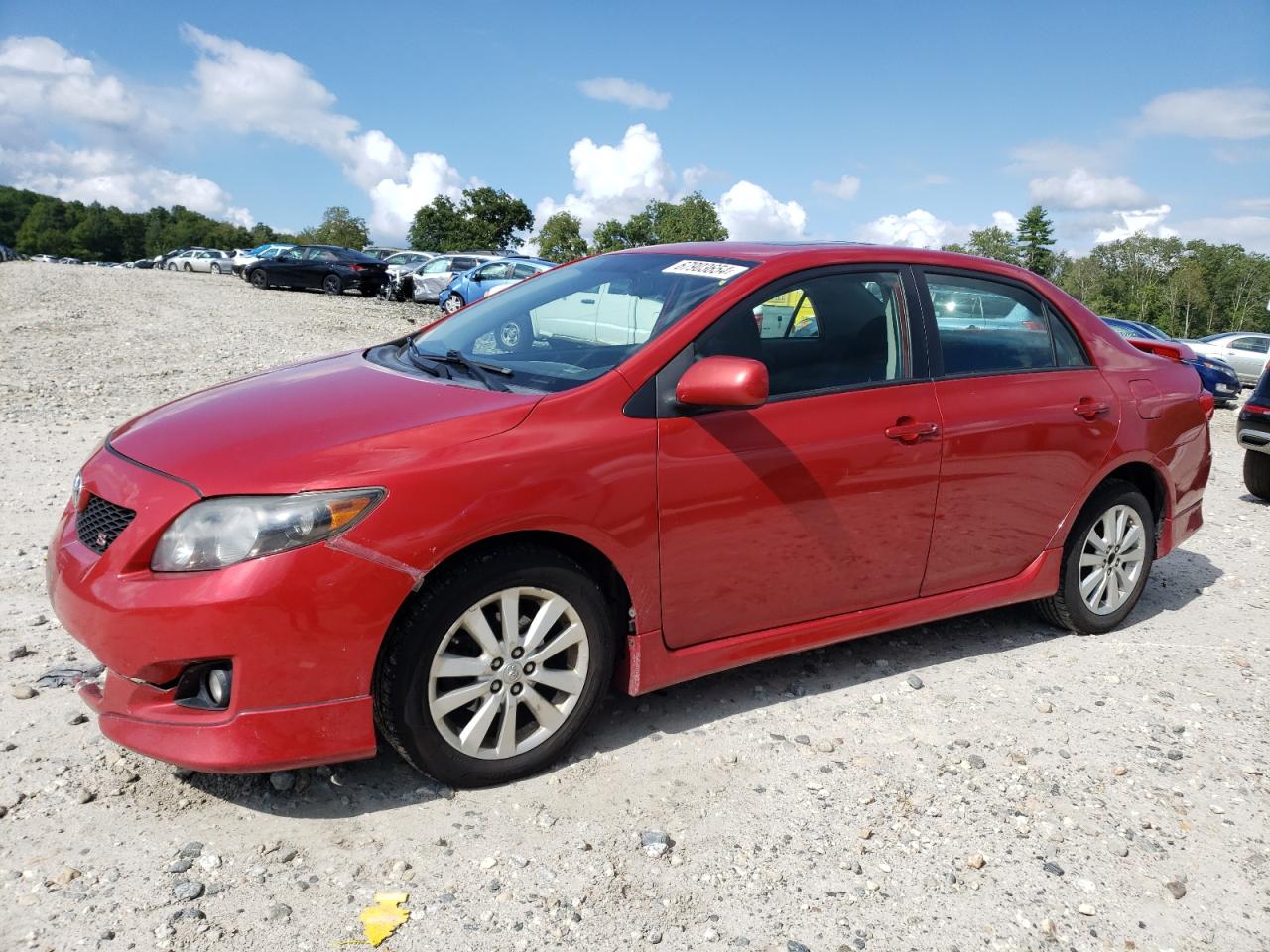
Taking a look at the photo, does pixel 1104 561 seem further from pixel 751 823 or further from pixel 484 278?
pixel 484 278

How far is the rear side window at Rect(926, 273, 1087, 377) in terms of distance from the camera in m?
4.08

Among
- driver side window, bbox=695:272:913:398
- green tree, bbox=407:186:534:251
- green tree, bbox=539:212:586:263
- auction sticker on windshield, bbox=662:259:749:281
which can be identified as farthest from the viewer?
green tree, bbox=539:212:586:263

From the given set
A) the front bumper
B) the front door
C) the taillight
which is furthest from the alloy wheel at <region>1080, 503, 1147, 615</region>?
the front bumper

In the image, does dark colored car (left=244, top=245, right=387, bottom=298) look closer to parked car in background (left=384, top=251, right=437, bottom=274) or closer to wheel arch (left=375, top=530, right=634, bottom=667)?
parked car in background (left=384, top=251, right=437, bottom=274)

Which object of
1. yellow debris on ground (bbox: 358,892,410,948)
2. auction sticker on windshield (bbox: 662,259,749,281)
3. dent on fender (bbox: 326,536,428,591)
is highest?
auction sticker on windshield (bbox: 662,259,749,281)

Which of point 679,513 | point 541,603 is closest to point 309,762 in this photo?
point 541,603

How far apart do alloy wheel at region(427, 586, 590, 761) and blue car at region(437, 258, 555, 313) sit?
18.3 metres

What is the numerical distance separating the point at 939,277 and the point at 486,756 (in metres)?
2.58

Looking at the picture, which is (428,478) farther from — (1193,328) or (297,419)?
(1193,328)

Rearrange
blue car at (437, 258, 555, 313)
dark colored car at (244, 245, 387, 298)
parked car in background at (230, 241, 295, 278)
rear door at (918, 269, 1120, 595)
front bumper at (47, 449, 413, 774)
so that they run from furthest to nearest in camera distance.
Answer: parked car in background at (230, 241, 295, 278) < dark colored car at (244, 245, 387, 298) < blue car at (437, 258, 555, 313) < rear door at (918, 269, 1120, 595) < front bumper at (47, 449, 413, 774)

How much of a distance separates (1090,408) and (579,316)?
231cm

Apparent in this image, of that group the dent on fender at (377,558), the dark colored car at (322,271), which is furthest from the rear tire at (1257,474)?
the dark colored car at (322,271)

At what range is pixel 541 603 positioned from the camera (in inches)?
122

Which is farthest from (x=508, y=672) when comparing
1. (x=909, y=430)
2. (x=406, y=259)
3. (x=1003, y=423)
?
(x=406, y=259)
